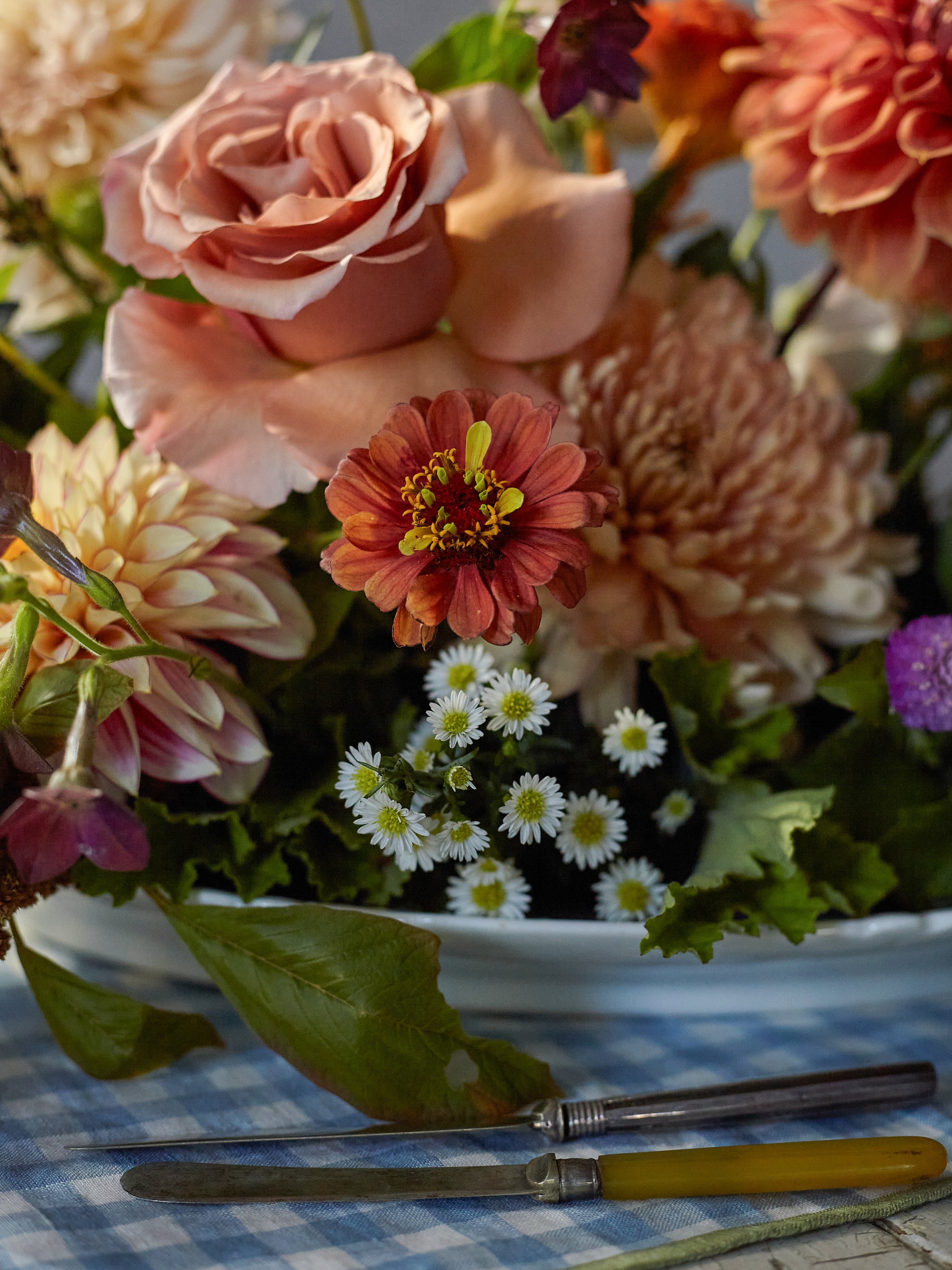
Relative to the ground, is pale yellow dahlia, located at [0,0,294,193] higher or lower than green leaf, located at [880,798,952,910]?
higher

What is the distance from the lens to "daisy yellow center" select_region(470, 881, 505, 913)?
39cm

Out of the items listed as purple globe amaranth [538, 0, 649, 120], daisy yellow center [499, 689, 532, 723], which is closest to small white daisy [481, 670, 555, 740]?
daisy yellow center [499, 689, 532, 723]

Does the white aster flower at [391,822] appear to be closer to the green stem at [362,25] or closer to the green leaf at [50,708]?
the green leaf at [50,708]

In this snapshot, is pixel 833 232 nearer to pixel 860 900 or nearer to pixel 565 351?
pixel 565 351

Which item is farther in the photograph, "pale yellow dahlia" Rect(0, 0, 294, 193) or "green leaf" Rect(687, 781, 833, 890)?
"pale yellow dahlia" Rect(0, 0, 294, 193)

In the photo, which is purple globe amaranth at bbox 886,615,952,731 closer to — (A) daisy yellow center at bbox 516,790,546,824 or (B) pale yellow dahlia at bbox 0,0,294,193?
(A) daisy yellow center at bbox 516,790,546,824

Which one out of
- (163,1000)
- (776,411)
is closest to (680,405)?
(776,411)

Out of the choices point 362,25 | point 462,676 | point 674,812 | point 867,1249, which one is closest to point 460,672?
point 462,676

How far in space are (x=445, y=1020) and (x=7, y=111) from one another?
48 cm

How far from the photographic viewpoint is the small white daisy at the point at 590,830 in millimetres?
382

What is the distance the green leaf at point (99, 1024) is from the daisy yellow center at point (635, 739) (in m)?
0.19

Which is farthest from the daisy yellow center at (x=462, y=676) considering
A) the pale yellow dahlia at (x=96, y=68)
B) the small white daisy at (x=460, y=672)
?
the pale yellow dahlia at (x=96, y=68)

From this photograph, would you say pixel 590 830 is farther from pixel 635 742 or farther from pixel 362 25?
pixel 362 25

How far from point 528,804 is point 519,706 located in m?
0.03
